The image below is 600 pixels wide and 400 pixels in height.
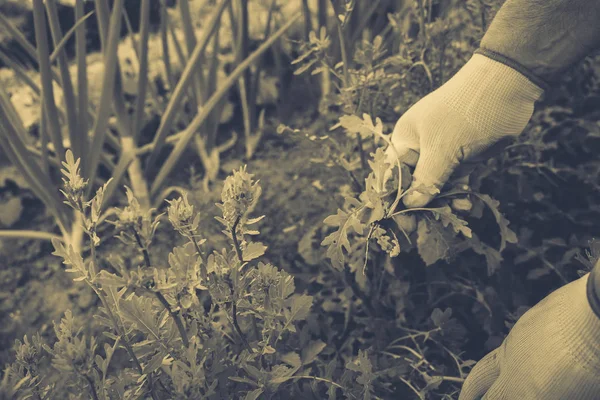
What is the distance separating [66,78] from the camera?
1.32 meters

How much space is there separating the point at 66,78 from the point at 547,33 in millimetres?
1119

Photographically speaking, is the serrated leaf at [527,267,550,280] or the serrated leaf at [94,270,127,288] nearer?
the serrated leaf at [94,270,127,288]

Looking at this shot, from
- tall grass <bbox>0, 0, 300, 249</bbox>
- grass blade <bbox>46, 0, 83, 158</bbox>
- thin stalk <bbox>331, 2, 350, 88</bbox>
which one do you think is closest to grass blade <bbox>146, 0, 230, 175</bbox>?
tall grass <bbox>0, 0, 300, 249</bbox>

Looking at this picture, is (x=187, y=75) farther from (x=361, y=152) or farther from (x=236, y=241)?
(x=236, y=241)

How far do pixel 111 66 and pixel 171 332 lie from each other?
857 millimetres

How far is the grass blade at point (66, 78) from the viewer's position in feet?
4.17

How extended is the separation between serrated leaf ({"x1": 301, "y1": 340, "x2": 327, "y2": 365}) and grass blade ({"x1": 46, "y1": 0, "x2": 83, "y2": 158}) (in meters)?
0.83

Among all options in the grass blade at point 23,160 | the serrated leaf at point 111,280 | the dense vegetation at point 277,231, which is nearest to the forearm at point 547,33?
the dense vegetation at point 277,231

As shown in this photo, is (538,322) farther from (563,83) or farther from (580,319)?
(563,83)

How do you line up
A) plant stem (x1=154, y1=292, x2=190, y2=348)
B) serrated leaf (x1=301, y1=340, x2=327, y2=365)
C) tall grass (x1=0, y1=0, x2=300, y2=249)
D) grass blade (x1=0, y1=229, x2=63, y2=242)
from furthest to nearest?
grass blade (x1=0, y1=229, x2=63, y2=242) → tall grass (x1=0, y1=0, x2=300, y2=249) → serrated leaf (x1=301, y1=340, x2=327, y2=365) → plant stem (x1=154, y1=292, x2=190, y2=348)

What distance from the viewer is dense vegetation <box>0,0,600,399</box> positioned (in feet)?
2.67

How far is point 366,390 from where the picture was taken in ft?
2.89

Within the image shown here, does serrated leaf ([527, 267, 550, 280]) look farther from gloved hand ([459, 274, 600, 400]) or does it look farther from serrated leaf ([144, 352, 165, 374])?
serrated leaf ([144, 352, 165, 374])

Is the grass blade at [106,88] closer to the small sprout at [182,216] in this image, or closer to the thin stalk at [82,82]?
the thin stalk at [82,82]
